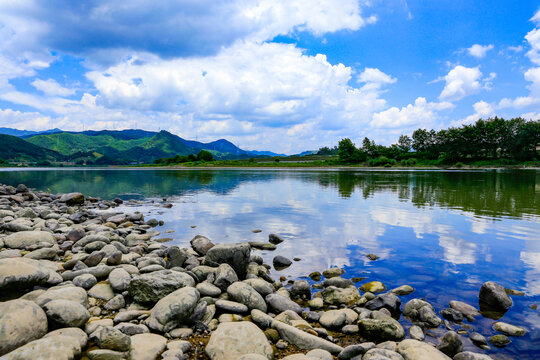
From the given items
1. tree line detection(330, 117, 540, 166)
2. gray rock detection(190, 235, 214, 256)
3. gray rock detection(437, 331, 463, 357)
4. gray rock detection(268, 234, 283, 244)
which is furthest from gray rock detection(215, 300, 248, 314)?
tree line detection(330, 117, 540, 166)

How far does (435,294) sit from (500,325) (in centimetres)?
208

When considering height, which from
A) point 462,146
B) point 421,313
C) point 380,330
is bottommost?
point 421,313

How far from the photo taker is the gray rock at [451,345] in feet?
20.8

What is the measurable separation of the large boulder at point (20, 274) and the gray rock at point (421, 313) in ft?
32.2

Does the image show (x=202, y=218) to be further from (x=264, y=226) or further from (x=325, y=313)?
(x=325, y=313)

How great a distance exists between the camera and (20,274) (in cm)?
725

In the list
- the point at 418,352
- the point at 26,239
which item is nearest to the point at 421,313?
the point at 418,352

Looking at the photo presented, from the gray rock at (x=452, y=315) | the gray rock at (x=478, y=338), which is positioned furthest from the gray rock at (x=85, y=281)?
the gray rock at (x=478, y=338)

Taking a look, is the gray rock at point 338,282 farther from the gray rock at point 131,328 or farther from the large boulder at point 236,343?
the gray rock at point 131,328

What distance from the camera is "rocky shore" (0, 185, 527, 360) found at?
5797mm

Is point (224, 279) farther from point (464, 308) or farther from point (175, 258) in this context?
point (464, 308)

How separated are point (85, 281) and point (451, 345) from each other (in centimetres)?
957

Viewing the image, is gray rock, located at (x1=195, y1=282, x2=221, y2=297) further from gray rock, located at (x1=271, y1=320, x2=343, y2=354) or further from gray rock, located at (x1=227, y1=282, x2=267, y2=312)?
gray rock, located at (x1=271, y1=320, x2=343, y2=354)

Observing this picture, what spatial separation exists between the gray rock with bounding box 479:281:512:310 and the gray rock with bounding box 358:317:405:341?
3.51 metres
